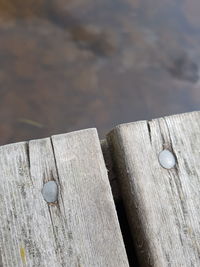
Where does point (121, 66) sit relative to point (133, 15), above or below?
below

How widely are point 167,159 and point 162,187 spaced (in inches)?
3.5

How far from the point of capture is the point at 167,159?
112cm

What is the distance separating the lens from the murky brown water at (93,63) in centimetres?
302

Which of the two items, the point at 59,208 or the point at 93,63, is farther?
the point at 93,63

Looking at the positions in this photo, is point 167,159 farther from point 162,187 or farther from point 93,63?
point 93,63

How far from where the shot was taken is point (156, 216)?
3.47 ft

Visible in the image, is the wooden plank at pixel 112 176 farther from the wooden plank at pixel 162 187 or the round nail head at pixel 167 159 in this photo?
the round nail head at pixel 167 159

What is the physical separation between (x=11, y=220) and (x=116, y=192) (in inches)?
14.7

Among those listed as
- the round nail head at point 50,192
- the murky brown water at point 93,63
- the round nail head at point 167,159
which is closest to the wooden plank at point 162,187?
the round nail head at point 167,159

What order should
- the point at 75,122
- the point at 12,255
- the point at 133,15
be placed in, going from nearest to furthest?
1. the point at 12,255
2. the point at 75,122
3. the point at 133,15

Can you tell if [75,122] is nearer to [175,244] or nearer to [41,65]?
[41,65]

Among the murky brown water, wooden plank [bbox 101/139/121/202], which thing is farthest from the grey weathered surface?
the murky brown water

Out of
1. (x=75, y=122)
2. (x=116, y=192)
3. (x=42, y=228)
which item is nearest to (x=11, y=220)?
(x=42, y=228)

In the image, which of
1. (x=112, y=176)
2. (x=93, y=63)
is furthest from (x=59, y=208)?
(x=93, y=63)
